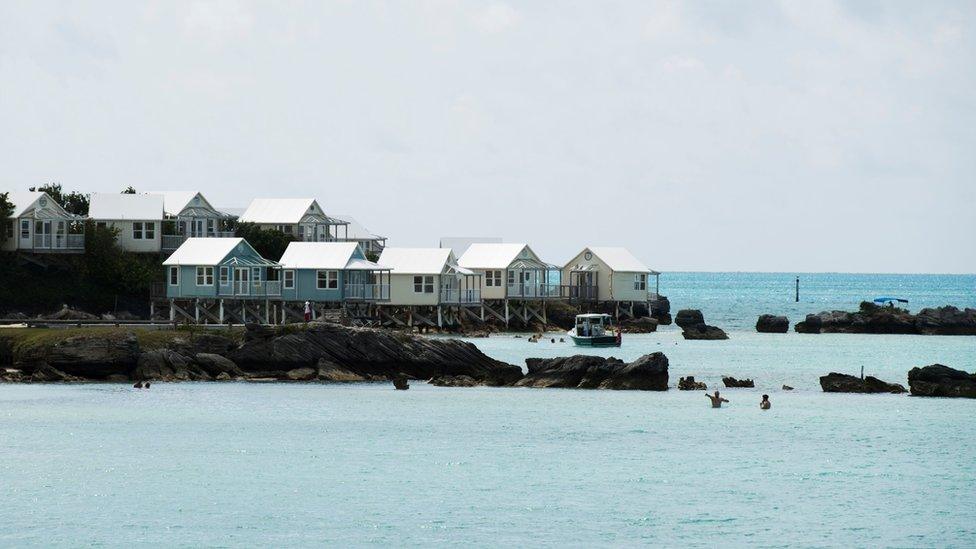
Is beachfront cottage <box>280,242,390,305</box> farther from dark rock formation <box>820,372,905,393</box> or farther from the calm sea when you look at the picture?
dark rock formation <box>820,372,905,393</box>

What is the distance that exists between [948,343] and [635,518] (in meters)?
73.5

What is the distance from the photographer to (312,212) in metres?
116

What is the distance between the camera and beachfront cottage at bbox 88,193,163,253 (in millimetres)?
101688

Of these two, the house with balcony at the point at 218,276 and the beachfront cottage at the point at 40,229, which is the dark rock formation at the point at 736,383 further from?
the beachfront cottage at the point at 40,229

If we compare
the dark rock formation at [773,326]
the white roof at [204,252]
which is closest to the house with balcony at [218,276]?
the white roof at [204,252]

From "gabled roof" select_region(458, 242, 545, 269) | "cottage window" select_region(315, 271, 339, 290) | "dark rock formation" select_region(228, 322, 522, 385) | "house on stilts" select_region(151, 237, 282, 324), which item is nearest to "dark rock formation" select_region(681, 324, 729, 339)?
"gabled roof" select_region(458, 242, 545, 269)

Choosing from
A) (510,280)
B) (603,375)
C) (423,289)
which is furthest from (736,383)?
(510,280)

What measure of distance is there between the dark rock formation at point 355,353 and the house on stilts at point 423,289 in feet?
105

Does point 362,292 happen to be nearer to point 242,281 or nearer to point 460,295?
point 242,281

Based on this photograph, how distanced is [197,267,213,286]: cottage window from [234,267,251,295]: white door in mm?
1406

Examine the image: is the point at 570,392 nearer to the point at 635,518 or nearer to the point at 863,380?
the point at 863,380

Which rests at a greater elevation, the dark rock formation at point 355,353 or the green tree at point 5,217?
the green tree at point 5,217

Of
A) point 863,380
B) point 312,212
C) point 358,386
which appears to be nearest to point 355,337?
point 358,386

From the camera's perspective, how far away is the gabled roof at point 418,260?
333ft
